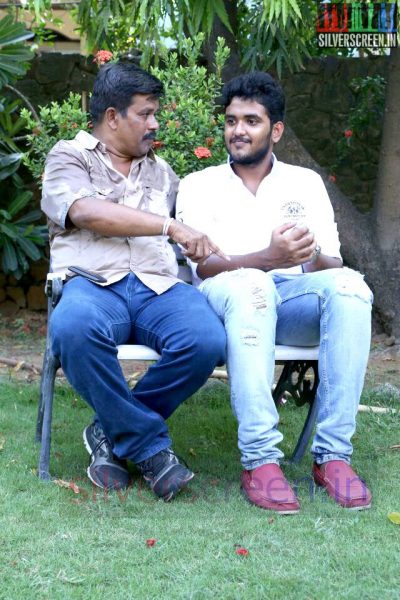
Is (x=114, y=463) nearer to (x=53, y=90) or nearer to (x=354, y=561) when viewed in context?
(x=354, y=561)

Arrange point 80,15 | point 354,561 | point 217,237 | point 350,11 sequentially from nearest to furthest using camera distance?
point 354,561
point 217,237
point 80,15
point 350,11

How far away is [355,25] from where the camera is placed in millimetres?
7387

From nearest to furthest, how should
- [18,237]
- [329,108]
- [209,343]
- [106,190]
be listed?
[209,343], [106,190], [18,237], [329,108]

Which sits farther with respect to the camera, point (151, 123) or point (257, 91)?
point (257, 91)

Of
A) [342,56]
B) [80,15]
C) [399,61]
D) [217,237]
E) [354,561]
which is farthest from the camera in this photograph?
[342,56]

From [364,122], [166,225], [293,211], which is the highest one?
[166,225]

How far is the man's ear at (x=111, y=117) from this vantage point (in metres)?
3.76

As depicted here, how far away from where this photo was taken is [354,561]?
9.27 feet

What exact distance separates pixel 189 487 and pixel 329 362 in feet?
2.27

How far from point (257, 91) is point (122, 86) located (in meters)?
0.55

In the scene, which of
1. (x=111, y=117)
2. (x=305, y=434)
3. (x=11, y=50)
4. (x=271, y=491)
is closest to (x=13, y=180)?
(x=11, y=50)

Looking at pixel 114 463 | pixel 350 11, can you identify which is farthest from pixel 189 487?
pixel 350 11

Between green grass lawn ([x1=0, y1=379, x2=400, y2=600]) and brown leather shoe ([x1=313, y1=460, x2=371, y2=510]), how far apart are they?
0.14ft

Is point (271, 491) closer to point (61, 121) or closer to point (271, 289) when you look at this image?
point (271, 289)
